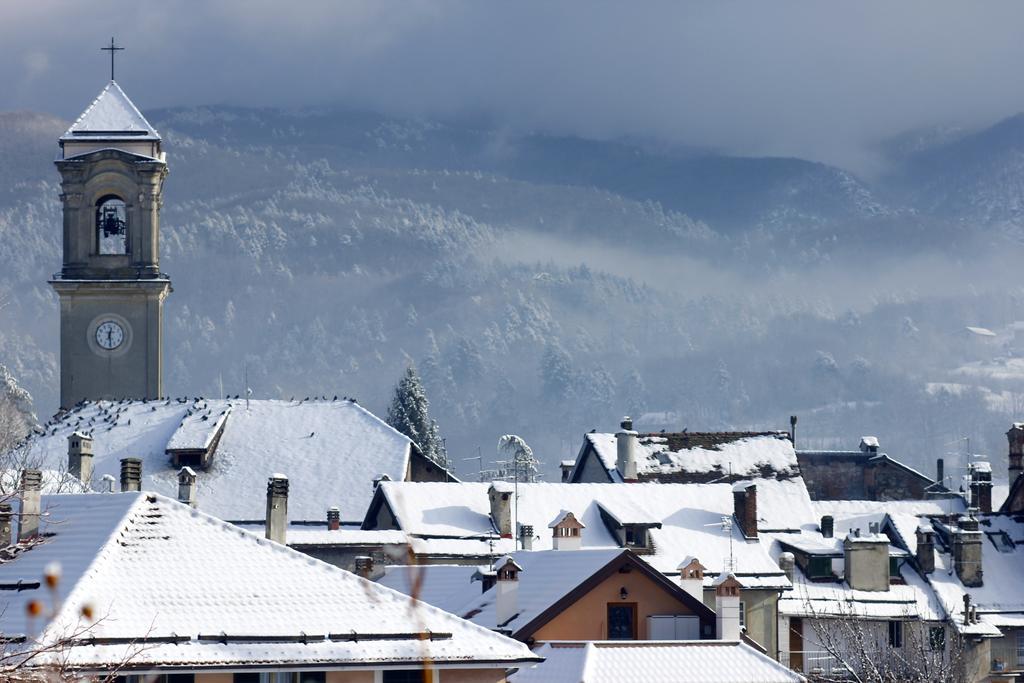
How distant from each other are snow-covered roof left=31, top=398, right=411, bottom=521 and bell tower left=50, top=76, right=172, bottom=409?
57.9 feet

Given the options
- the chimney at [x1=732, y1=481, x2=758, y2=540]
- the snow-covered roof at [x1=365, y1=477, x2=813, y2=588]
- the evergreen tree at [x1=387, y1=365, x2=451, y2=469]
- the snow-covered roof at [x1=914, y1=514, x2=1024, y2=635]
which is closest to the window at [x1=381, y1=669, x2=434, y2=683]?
the snow-covered roof at [x1=365, y1=477, x2=813, y2=588]

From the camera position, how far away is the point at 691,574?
2840 inches

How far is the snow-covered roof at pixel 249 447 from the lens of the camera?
101875 mm

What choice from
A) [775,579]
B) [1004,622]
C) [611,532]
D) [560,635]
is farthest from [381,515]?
[560,635]

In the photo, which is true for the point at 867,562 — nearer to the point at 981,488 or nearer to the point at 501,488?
the point at 501,488

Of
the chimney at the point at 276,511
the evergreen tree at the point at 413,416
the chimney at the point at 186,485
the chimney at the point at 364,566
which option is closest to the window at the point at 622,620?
the chimney at the point at 364,566

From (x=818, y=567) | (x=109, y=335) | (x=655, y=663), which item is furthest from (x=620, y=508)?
(x=109, y=335)

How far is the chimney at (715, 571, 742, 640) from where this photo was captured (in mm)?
67312

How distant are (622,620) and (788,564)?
80.4ft

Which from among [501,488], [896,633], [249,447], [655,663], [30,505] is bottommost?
[655,663]

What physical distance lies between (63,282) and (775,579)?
2064 inches

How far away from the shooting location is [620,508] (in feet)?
309

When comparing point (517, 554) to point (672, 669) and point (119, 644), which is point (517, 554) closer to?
point (672, 669)

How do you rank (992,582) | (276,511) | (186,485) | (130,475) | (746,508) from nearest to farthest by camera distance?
(276,511) < (130,475) < (746,508) < (992,582) < (186,485)
